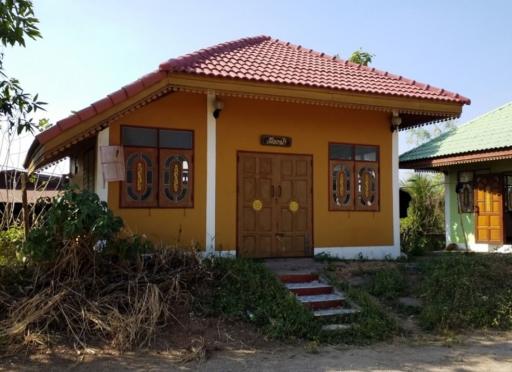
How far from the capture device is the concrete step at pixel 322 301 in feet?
24.5

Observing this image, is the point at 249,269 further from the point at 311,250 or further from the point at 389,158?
the point at 389,158

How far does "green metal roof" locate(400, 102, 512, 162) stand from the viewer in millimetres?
13758

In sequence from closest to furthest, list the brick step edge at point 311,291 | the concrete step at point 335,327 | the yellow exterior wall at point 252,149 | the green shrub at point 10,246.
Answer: the concrete step at point 335,327
the green shrub at point 10,246
the brick step edge at point 311,291
the yellow exterior wall at point 252,149

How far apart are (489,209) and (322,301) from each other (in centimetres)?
892

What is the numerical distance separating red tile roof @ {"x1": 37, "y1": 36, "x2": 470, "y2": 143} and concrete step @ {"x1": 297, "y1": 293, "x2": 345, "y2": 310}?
3570 mm

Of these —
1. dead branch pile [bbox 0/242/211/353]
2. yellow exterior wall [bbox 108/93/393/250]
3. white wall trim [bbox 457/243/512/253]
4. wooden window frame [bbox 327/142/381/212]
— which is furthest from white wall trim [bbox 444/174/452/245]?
dead branch pile [bbox 0/242/211/353]

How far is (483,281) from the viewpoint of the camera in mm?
8430

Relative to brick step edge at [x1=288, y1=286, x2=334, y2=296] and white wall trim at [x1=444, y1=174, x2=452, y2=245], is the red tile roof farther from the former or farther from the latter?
white wall trim at [x1=444, y1=174, x2=452, y2=245]

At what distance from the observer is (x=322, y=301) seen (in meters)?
7.58

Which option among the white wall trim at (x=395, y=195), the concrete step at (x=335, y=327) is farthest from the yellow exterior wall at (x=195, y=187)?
the white wall trim at (x=395, y=195)

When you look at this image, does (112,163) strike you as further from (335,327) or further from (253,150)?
(335,327)

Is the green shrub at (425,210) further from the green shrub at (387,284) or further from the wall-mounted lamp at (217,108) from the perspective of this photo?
the wall-mounted lamp at (217,108)

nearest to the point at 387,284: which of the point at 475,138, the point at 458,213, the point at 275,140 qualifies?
the point at 275,140

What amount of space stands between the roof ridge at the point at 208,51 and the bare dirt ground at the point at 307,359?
170 inches
